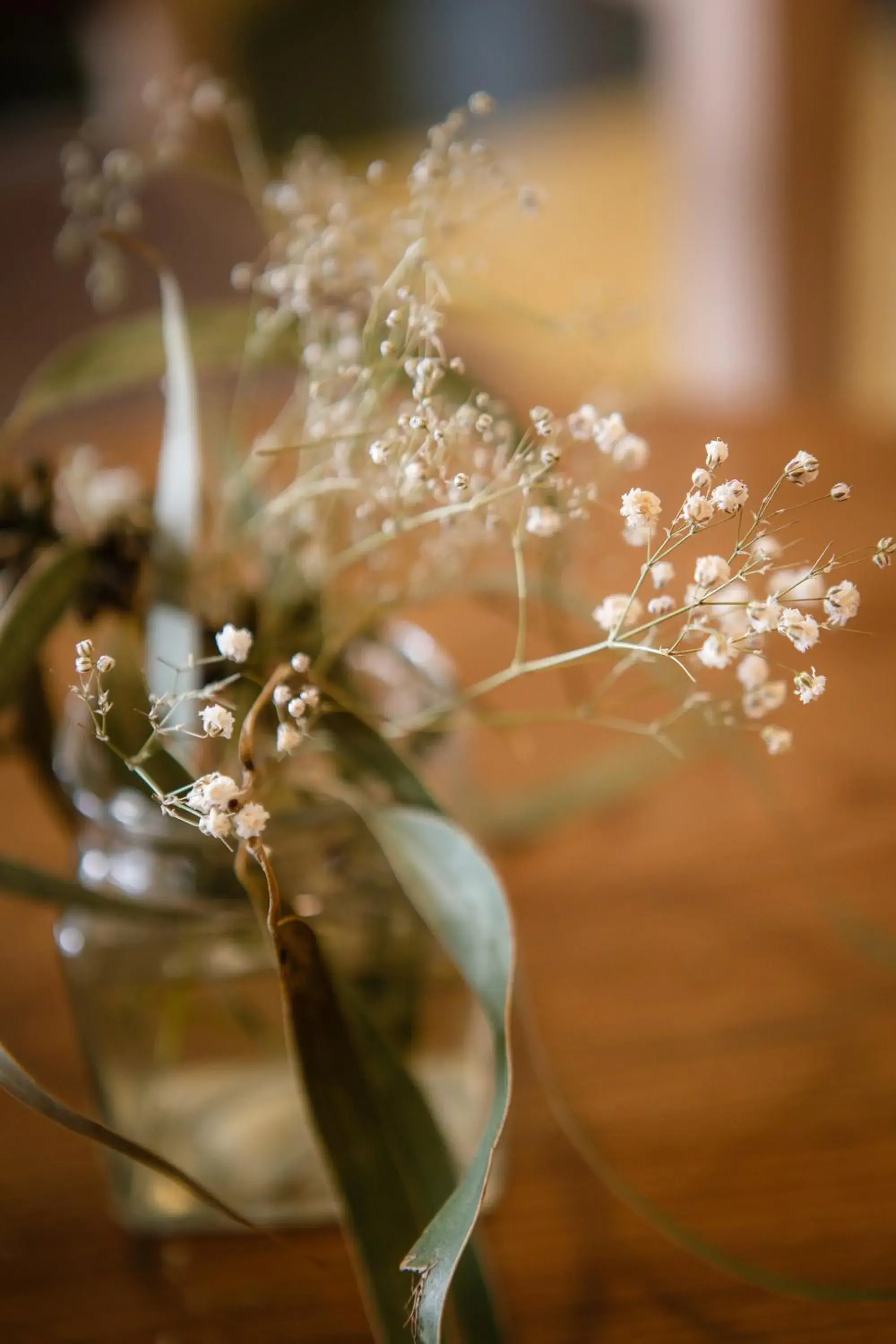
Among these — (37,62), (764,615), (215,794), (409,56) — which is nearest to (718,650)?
(764,615)

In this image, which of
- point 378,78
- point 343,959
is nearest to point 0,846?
point 343,959

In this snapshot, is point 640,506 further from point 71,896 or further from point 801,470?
point 71,896

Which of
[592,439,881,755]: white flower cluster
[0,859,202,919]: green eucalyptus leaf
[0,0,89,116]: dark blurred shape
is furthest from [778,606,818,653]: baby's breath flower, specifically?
[0,0,89,116]: dark blurred shape

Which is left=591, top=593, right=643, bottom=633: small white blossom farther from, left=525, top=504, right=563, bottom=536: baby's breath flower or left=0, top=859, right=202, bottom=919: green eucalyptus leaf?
left=0, top=859, right=202, bottom=919: green eucalyptus leaf

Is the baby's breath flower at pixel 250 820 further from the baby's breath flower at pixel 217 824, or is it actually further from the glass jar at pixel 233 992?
the glass jar at pixel 233 992

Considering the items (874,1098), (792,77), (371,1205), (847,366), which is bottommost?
(847,366)

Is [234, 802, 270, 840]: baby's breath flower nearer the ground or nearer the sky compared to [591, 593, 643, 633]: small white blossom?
nearer the ground

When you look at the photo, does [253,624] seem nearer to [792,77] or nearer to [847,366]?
[792,77]
